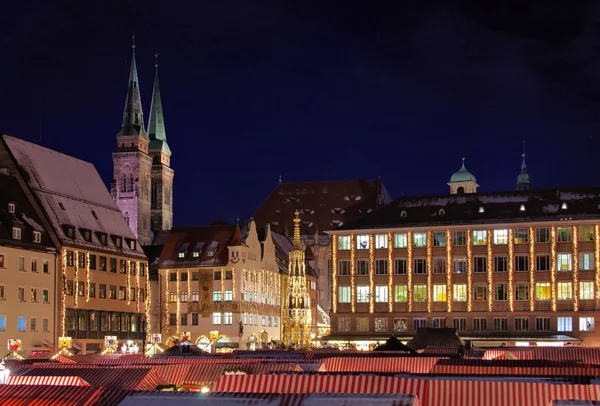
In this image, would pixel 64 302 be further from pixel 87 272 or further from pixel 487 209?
pixel 487 209

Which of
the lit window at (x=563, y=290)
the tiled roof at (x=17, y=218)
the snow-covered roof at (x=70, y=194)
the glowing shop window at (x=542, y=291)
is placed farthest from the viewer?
the glowing shop window at (x=542, y=291)

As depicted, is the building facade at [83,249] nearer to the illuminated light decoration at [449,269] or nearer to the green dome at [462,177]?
the illuminated light decoration at [449,269]

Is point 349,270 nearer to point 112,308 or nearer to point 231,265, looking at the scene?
point 231,265

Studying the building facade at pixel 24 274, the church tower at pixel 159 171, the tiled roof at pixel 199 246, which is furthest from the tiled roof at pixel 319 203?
the building facade at pixel 24 274

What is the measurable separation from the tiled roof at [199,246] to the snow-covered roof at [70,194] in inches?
450

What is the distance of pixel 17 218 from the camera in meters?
84.3

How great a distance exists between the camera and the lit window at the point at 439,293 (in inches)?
4035

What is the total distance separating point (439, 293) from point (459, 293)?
6.33 ft

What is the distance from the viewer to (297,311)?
3039 inches

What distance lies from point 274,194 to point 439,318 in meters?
59.7

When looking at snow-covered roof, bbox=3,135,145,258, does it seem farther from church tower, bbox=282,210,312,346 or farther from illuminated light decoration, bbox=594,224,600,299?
illuminated light decoration, bbox=594,224,600,299

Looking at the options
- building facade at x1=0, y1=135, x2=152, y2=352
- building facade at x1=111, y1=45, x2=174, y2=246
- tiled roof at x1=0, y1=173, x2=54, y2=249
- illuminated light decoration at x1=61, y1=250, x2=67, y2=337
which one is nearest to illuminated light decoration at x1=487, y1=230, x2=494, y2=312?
building facade at x1=0, y1=135, x2=152, y2=352

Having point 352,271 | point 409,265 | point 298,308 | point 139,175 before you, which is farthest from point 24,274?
point 139,175

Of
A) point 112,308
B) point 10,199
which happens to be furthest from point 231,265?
point 10,199
